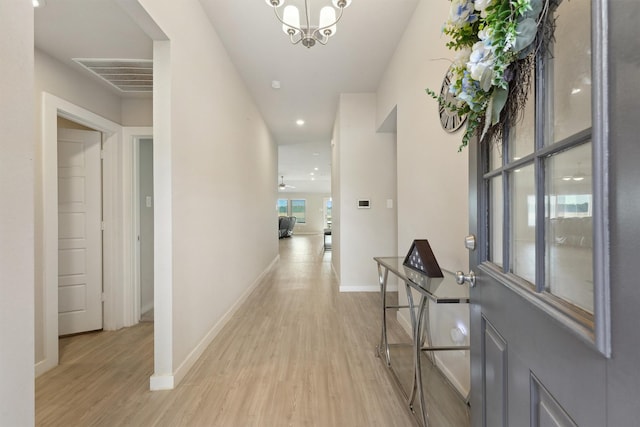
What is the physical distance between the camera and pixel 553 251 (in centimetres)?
59

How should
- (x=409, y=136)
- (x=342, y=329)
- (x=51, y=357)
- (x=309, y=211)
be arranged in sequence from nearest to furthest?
(x=51, y=357) < (x=409, y=136) < (x=342, y=329) < (x=309, y=211)

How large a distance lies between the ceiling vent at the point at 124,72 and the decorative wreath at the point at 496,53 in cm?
253

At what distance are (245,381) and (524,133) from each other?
208 centimetres

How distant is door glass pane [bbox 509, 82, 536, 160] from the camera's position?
0.62m

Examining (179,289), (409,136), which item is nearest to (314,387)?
(179,289)

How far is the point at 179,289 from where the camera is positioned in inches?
73.7

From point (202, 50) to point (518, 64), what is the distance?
2.41 meters

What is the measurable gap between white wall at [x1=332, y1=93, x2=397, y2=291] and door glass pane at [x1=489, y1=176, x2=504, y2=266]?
10.1 feet

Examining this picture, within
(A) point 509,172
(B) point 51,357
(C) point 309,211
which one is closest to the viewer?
(A) point 509,172

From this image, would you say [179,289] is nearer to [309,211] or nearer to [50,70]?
[50,70]

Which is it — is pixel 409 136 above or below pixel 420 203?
above

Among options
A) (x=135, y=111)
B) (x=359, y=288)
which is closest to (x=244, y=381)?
(x=359, y=288)

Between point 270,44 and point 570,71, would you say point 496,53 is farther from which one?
point 270,44

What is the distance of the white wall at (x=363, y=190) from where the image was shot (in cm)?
389
